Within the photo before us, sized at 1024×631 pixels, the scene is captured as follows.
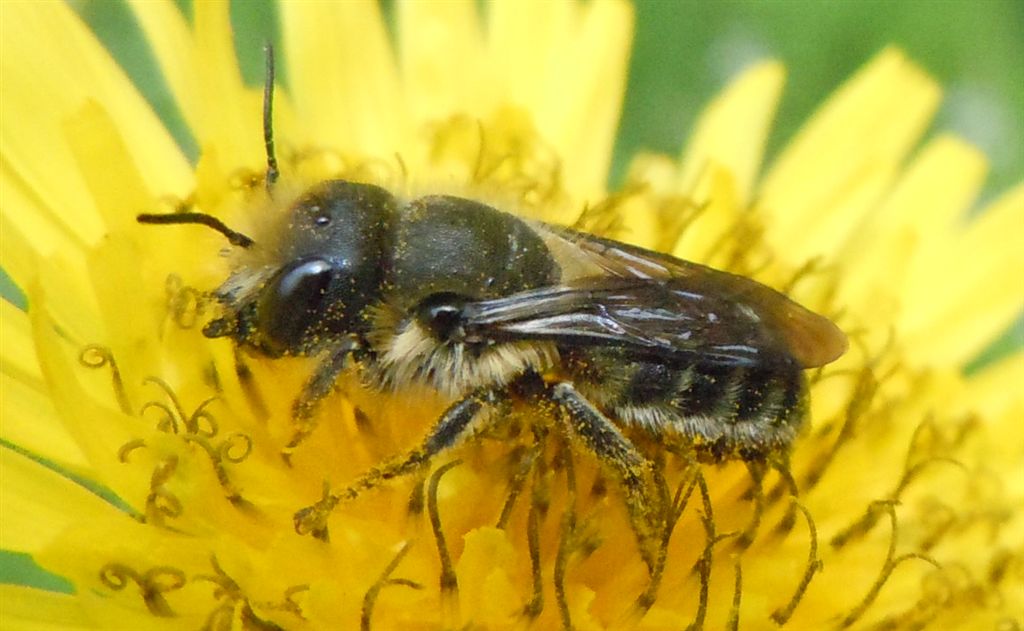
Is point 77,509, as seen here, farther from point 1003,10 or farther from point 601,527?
point 1003,10

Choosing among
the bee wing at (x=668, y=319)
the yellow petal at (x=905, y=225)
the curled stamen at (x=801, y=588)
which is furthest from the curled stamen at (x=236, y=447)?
the yellow petal at (x=905, y=225)

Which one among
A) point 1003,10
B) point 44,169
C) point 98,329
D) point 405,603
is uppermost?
point 1003,10

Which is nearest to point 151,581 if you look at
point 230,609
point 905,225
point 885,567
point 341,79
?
point 230,609

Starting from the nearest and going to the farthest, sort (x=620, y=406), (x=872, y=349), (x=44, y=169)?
(x=620, y=406) → (x=44, y=169) → (x=872, y=349)

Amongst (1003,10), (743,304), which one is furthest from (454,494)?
(1003,10)

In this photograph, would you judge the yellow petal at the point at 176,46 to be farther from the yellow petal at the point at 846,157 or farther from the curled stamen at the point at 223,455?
the yellow petal at the point at 846,157

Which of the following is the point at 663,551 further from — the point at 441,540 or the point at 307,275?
the point at 307,275

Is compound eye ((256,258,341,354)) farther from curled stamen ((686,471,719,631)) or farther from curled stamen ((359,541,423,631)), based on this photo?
curled stamen ((686,471,719,631))
